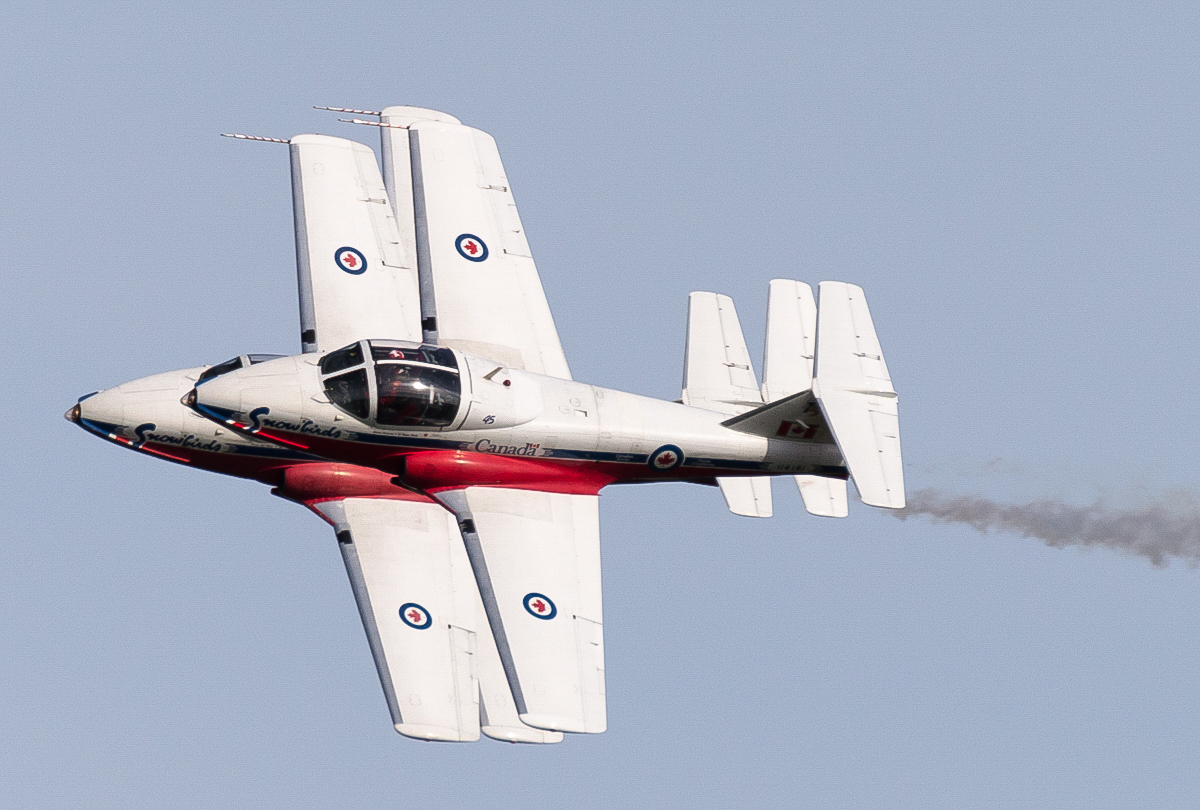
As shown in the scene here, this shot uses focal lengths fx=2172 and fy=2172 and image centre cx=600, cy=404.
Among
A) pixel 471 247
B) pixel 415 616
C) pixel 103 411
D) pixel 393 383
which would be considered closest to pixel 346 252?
pixel 471 247

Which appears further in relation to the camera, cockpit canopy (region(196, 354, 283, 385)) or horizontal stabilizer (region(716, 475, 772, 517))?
horizontal stabilizer (region(716, 475, 772, 517))

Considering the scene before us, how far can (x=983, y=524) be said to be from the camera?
1444 inches

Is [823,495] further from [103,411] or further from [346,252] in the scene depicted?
[103,411]

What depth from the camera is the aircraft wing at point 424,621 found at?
109ft

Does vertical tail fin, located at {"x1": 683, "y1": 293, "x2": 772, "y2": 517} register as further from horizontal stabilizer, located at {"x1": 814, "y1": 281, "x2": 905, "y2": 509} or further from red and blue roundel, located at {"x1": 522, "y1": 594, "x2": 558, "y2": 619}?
red and blue roundel, located at {"x1": 522, "y1": 594, "x2": 558, "y2": 619}

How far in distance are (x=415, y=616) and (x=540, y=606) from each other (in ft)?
7.34

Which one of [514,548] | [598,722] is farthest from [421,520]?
[598,722]

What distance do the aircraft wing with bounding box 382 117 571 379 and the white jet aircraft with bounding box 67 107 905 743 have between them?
0.04 m

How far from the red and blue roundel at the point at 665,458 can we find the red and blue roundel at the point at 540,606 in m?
3.05

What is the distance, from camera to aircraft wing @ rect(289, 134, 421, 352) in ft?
117

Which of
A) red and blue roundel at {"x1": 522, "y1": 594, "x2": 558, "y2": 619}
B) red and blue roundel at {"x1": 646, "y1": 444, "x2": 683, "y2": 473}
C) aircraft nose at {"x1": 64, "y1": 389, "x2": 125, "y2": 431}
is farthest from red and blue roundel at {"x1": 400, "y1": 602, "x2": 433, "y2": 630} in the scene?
aircraft nose at {"x1": 64, "y1": 389, "x2": 125, "y2": 431}

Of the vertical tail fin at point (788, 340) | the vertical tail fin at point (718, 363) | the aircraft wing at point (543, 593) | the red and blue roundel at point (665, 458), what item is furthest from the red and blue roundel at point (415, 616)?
the vertical tail fin at point (788, 340)

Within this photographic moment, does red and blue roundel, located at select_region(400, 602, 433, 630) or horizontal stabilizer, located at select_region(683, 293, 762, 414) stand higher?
horizontal stabilizer, located at select_region(683, 293, 762, 414)

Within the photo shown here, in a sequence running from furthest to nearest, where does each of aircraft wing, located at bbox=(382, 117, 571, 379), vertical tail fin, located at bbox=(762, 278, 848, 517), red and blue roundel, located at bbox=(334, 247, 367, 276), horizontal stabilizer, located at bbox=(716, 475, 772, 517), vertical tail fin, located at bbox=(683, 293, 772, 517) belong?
1. vertical tail fin, located at bbox=(762, 278, 848, 517)
2. vertical tail fin, located at bbox=(683, 293, 772, 517)
3. red and blue roundel, located at bbox=(334, 247, 367, 276)
4. horizontal stabilizer, located at bbox=(716, 475, 772, 517)
5. aircraft wing, located at bbox=(382, 117, 571, 379)
